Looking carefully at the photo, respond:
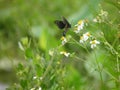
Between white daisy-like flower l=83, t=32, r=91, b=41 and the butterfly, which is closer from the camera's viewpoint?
white daisy-like flower l=83, t=32, r=91, b=41

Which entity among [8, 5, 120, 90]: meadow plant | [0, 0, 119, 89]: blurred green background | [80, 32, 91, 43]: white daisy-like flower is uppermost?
[80, 32, 91, 43]: white daisy-like flower

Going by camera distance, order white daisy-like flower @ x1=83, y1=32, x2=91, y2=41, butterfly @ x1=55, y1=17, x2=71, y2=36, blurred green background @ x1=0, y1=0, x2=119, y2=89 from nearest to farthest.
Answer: white daisy-like flower @ x1=83, y1=32, x2=91, y2=41 < butterfly @ x1=55, y1=17, x2=71, y2=36 < blurred green background @ x1=0, y1=0, x2=119, y2=89

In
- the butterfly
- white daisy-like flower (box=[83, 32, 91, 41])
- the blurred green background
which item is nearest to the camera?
white daisy-like flower (box=[83, 32, 91, 41])

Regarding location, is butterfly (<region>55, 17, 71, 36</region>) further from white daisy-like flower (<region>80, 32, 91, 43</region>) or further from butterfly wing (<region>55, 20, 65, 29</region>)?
white daisy-like flower (<region>80, 32, 91, 43</region>)

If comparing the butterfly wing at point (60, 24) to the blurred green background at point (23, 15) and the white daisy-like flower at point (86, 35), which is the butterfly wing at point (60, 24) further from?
the blurred green background at point (23, 15)

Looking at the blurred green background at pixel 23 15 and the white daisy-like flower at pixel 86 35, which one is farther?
the blurred green background at pixel 23 15

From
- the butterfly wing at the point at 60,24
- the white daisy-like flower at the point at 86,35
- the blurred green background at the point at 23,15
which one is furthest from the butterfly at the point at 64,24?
the blurred green background at the point at 23,15

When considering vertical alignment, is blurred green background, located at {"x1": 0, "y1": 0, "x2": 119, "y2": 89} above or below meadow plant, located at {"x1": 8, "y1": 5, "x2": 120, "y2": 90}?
below

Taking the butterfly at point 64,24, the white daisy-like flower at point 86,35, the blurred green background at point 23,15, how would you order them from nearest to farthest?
the white daisy-like flower at point 86,35
the butterfly at point 64,24
the blurred green background at point 23,15

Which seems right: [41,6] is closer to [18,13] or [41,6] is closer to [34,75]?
[18,13]

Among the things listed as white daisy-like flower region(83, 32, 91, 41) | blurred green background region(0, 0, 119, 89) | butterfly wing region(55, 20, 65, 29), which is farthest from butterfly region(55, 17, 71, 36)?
blurred green background region(0, 0, 119, 89)

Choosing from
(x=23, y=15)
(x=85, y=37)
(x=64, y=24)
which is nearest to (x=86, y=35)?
(x=85, y=37)

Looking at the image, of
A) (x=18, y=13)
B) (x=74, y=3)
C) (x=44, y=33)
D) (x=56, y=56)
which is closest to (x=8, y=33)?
(x=18, y=13)
